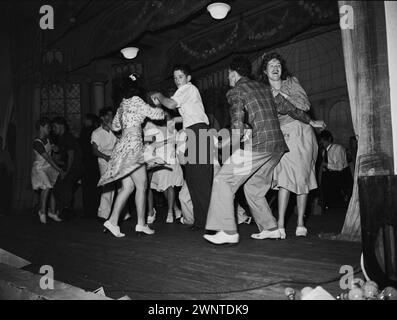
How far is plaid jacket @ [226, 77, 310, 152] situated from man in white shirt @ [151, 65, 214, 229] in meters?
0.81

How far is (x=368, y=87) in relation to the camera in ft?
9.47

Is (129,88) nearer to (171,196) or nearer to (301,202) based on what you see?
(171,196)

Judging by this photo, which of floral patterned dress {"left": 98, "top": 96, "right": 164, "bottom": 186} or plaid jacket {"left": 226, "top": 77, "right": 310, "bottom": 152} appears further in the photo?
floral patterned dress {"left": 98, "top": 96, "right": 164, "bottom": 186}

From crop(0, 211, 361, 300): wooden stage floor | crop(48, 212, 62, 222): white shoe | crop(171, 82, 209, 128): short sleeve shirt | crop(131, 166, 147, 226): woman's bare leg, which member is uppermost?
crop(171, 82, 209, 128): short sleeve shirt

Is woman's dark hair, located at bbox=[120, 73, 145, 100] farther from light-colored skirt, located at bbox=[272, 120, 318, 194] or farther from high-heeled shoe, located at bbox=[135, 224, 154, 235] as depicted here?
light-colored skirt, located at bbox=[272, 120, 318, 194]

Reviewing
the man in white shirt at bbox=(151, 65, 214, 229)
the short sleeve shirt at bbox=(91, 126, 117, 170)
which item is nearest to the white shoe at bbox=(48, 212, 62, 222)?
the short sleeve shirt at bbox=(91, 126, 117, 170)

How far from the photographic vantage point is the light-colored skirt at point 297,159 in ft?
11.9

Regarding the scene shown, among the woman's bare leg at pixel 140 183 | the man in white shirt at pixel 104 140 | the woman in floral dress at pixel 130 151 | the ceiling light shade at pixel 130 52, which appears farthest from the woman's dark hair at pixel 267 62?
the ceiling light shade at pixel 130 52

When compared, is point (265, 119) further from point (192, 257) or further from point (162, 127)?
point (162, 127)

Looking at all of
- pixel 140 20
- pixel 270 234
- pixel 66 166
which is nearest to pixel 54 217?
pixel 66 166

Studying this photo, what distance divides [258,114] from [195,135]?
999mm

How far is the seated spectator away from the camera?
240 inches
